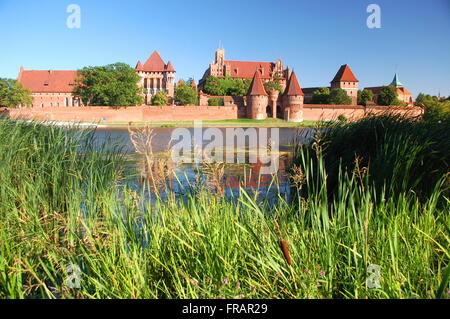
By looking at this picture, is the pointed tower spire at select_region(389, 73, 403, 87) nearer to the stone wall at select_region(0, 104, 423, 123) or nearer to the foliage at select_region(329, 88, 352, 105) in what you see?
the foliage at select_region(329, 88, 352, 105)

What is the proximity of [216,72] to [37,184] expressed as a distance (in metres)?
70.3

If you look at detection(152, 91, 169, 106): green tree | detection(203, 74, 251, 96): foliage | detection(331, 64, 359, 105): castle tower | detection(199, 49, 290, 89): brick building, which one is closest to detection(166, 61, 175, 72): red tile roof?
detection(203, 74, 251, 96): foliage

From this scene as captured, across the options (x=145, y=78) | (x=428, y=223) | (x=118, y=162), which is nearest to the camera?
(x=428, y=223)

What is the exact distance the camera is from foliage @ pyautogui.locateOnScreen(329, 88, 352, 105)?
5447 cm

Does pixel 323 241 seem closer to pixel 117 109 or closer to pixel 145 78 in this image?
pixel 117 109

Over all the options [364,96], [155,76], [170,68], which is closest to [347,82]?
[364,96]

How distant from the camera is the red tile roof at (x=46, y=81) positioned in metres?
61.8

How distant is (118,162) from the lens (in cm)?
505

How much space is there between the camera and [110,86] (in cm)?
4688

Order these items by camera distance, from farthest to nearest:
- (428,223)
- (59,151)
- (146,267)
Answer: (59,151) → (428,223) → (146,267)

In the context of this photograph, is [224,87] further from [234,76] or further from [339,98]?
[339,98]

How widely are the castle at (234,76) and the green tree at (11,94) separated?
7.25 meters

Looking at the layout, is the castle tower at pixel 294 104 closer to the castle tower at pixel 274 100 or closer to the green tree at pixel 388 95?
the castle tower at pixel 274 100
